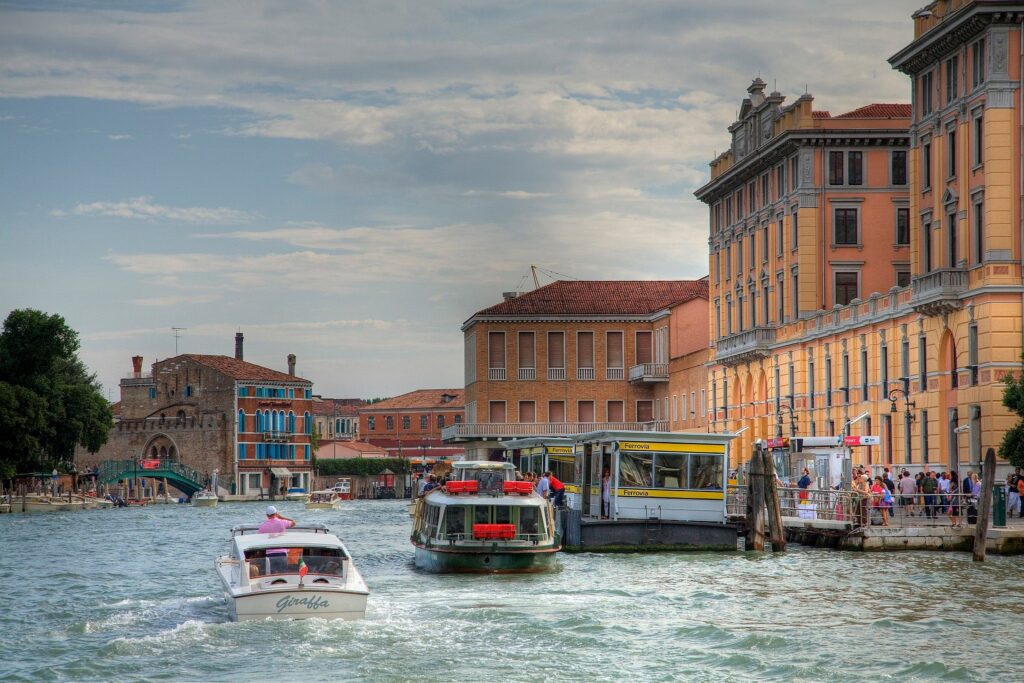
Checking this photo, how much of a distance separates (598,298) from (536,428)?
8.56m

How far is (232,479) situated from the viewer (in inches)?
4653

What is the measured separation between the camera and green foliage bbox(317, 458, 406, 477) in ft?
443

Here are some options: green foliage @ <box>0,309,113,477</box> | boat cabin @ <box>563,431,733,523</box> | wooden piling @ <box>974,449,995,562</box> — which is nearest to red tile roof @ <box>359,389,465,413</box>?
green foliage @ <box>0,309,113,477</box>

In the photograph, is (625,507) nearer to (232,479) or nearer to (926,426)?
(926,426)

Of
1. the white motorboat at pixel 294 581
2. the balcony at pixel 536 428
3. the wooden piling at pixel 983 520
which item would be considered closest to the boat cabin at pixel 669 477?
the wooden piling at pixel 983 520

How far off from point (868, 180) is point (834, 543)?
27.4 metres

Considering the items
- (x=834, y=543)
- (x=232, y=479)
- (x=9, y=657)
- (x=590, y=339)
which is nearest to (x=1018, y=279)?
(x=834, y=543)

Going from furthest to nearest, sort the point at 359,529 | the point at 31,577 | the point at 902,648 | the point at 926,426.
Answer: the point at 359,529
the point at 926,426
the point at 31,577
the point at 902,648

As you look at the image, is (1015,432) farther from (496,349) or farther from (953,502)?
(496,349)

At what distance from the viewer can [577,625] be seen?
A: 1021 inches

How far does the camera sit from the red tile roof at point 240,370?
120250mm

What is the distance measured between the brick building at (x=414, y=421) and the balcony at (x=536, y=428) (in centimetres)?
5221

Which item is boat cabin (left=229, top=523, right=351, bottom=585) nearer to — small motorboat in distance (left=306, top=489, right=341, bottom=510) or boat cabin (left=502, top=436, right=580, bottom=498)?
boat cabin (left=502, top=436, right=580, bottom=498)

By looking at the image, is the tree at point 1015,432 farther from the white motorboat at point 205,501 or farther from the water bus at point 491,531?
the white motorboat at point 205,501
